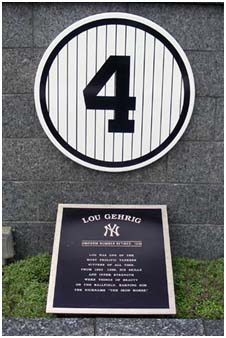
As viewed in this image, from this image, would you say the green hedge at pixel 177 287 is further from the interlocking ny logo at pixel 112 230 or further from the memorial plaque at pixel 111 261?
the interlocking ny logo at pixel 112 230

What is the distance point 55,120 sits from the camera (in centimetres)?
413

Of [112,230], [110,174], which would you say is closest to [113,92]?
[110,174]

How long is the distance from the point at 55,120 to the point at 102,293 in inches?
48.9

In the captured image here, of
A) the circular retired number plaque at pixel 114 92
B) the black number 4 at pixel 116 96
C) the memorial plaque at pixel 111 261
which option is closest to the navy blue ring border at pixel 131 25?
the circular retired number plaque at pixel 114 92

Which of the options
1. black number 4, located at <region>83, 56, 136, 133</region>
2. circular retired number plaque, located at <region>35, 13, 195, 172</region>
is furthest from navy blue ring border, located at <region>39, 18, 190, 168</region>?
black number 4, located at <region>83, 56, 136, 133</region>

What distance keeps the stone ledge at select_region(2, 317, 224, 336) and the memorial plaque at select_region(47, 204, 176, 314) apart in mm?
61

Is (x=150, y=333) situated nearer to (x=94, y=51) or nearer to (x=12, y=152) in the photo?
(x=12, y=152)

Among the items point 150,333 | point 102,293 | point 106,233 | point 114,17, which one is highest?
point 114,17

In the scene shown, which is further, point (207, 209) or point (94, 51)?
point (207, 209)

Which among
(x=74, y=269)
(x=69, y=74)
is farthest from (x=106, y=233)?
(x=69, y=74)

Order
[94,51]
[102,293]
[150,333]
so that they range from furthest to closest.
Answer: [94,51], [102,293], [150,333]

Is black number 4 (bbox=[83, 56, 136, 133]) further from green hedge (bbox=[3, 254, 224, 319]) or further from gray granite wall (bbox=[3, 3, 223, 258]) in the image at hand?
green hedge (bbox=[3, 254, 224, 319])

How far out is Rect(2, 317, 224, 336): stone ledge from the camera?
3.51 meters

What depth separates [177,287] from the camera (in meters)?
3.98
